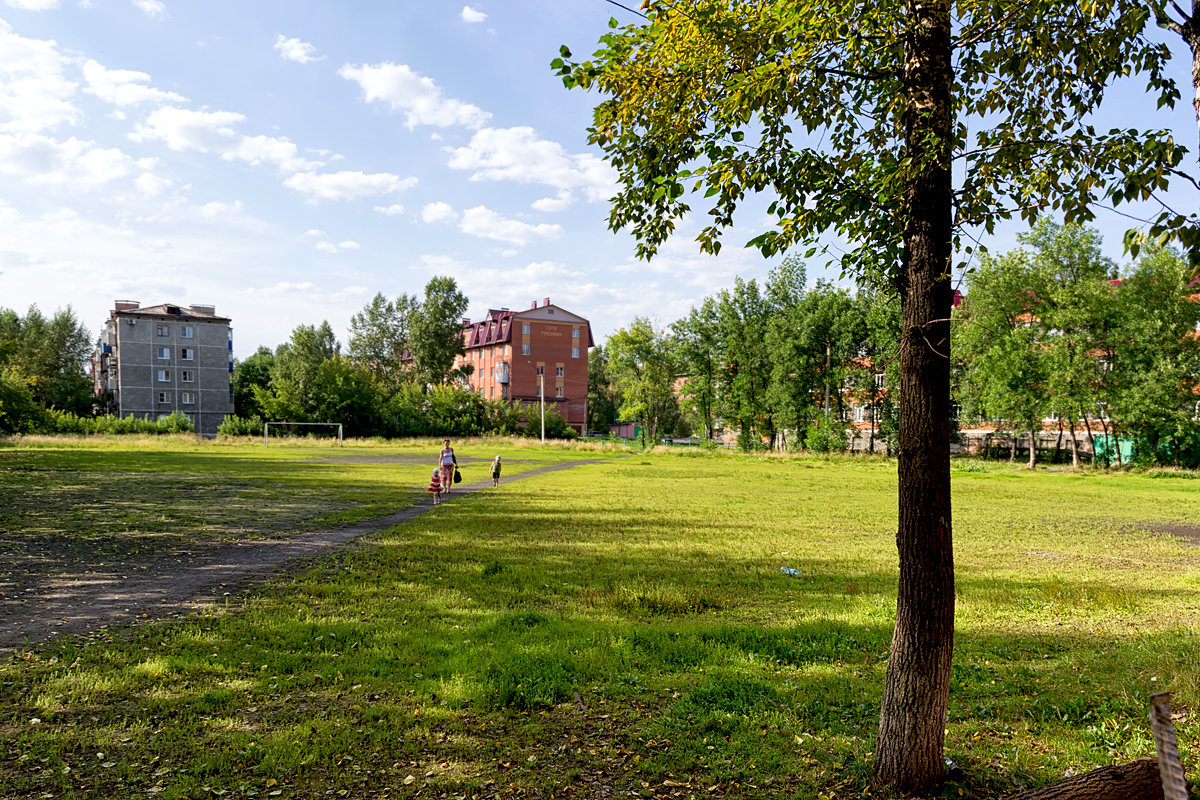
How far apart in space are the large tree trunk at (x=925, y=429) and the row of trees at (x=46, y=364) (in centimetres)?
5855

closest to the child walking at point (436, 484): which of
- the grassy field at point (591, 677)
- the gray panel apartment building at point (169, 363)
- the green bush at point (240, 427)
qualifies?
the grassy field at point (591, 677)

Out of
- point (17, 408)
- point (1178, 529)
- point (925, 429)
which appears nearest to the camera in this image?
point (925, 429)

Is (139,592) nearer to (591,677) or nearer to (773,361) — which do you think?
(591,677)

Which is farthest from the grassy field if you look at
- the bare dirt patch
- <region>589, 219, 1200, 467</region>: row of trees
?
<region>589, 219, 1200, 467</region>: row of trees

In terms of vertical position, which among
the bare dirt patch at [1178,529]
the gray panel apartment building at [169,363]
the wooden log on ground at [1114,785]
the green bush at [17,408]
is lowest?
the bare dirt patch at [1178,529]

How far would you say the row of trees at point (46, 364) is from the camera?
54.3 m

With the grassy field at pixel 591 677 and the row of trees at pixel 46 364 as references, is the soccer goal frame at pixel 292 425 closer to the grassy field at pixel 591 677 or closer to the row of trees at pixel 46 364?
the row of trees at pixel 46 364

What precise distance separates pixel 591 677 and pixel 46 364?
93.3 metres

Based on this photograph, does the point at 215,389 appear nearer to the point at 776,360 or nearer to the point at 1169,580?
the point at 776,360

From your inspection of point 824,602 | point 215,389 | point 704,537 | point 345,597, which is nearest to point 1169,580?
point 824,602

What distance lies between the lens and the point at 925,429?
421 cm

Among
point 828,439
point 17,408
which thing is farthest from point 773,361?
point 17,408

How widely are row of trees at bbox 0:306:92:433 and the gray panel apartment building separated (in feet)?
13.2

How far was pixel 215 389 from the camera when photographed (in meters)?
81.7
